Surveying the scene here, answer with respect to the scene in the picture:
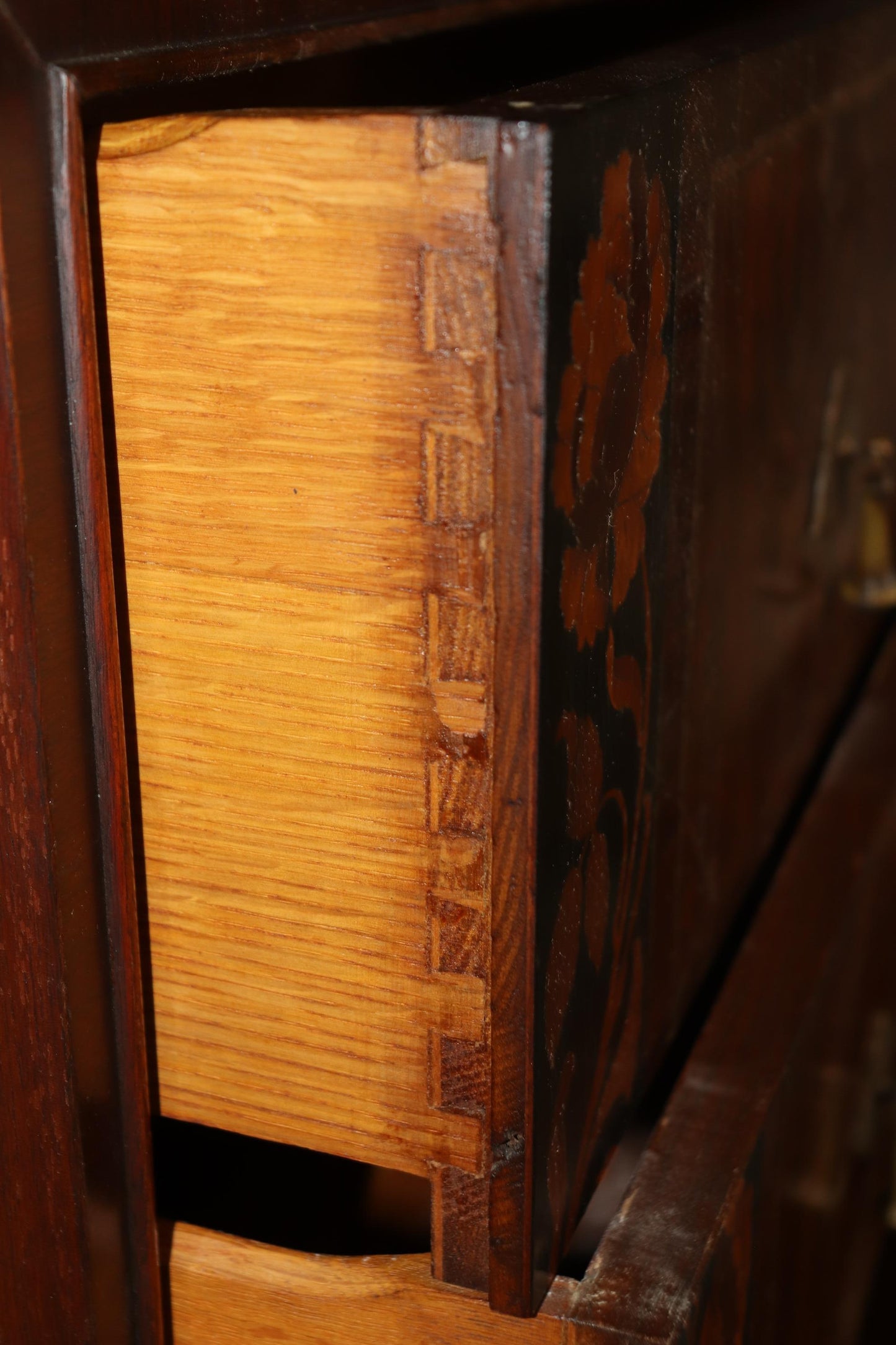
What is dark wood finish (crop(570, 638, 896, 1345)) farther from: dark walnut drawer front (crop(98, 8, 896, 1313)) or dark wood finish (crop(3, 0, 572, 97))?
dark wood finish (crop(3, 0, 572, 97))

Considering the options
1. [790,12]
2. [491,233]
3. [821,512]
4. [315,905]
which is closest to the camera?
[491,233]

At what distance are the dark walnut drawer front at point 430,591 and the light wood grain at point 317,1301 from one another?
0.02 meters

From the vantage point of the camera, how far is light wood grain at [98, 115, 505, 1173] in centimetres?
47

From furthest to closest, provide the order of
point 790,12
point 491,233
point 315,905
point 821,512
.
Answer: point 821,512 → point 790,12 → point 315,905 → point 491,233

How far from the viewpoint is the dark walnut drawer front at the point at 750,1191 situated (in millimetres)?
595

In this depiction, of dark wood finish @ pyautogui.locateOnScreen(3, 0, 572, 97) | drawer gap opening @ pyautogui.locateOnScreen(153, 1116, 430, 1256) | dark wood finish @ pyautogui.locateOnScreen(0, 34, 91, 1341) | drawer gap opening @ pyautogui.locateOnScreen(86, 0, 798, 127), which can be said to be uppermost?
drawer gap opening @ pyautogui.locateOnScreen(86, 0, 798, 127)

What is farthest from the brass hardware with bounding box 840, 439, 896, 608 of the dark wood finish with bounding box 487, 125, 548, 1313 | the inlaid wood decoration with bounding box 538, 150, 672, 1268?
the dark wood finish with bounding box 487, 125, 548, 1313

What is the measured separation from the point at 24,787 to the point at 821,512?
1.97ft

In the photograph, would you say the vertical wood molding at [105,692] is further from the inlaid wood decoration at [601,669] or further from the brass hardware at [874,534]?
the brass hardware at [874,534]

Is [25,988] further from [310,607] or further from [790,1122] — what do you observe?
[790,1122]

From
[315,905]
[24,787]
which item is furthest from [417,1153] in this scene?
[24,787]

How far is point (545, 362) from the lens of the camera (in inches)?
17.9

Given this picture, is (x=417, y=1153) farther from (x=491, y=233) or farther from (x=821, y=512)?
(x=821, y=512)

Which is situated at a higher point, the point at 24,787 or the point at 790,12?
the point at 790,12
